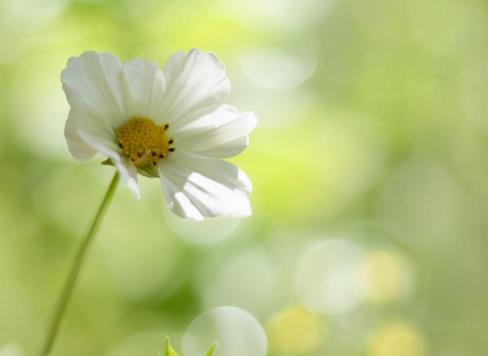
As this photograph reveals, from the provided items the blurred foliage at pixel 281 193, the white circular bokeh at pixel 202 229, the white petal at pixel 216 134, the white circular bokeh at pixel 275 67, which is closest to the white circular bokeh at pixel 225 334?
the blurred foliage at pixel 281 193

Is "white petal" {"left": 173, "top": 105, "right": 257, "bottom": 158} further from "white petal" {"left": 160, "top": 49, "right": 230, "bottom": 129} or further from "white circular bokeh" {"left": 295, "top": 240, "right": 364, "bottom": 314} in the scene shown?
"white circular bokeh" {"left": 295, "top": 240, "right": 364, "bottom": 314}

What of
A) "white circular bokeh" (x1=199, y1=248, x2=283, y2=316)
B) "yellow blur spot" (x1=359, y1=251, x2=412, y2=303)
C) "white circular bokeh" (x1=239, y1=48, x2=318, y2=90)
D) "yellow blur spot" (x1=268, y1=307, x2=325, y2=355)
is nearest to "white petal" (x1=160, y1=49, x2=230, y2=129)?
"yellow blur spot" (x1=268, y1=307, x2=325, y2=355)

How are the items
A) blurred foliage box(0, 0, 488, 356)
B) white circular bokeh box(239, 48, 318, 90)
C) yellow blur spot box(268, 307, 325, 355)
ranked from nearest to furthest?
1. yellow blur spot box(268, 307, 325, 355)
2. blurred foliage box(0, 0, 488, 356)
3. white circular bokeh box(239, 48, 318, 90)

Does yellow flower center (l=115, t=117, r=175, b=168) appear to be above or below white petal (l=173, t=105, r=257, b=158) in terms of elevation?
Result: below

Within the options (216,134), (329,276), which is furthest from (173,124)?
(329,276)

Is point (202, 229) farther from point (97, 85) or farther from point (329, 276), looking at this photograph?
point (97, 85)

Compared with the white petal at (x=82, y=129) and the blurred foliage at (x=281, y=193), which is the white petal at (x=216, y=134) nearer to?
the white petal at (x=82, y=129)

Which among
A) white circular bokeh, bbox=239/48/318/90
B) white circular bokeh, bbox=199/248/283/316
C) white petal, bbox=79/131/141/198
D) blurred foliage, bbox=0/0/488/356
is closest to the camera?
white petal, bbox=79/131/141/198

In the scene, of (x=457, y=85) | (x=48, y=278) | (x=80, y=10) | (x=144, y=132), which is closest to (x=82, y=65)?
(x=144, y=132)

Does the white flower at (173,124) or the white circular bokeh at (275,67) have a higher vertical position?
the white circular bokeh at (275,67)
